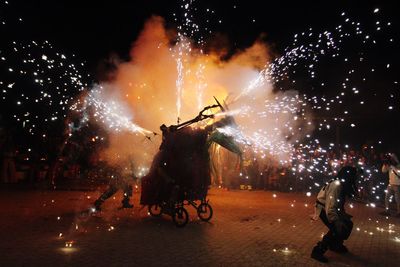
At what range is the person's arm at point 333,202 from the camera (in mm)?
7297

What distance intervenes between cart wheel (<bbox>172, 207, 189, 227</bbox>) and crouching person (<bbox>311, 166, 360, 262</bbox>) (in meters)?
3.32

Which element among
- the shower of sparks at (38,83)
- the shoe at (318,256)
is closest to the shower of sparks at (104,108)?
the shower of sparks at (38,83)

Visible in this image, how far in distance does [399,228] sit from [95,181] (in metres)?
13.3

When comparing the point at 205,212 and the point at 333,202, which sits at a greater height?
the point at 333,202

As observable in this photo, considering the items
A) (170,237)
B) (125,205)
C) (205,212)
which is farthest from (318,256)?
(125,205)

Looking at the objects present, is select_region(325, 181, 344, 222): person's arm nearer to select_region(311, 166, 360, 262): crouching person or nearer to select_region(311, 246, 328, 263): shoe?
select_region(311, 166, 360, 262): crouching person

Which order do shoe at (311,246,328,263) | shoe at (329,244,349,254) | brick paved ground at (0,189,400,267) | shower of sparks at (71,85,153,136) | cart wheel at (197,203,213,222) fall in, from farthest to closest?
shower of sparks at (71,85,153,136) → cart wheel at (197,203,213,222) → shoe at (329,244,349,254) → shoe at (311,246,328,263) → brick paved ground at (0,189,400,267)

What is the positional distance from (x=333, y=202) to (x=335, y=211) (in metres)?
0.16

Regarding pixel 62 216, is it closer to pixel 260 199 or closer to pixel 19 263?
pixel 19 263

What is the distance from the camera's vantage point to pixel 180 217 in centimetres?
977

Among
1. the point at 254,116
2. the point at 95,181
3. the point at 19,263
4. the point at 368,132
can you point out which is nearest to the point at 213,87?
the point at 254,116

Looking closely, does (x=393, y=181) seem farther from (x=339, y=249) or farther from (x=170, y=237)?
(x=170, y=237)

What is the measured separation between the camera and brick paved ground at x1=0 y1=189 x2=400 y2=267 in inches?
267

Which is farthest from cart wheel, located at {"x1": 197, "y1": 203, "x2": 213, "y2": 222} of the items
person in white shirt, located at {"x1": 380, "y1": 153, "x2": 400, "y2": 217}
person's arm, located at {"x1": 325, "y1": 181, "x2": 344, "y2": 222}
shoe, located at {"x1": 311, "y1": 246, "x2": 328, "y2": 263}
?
person in white shirt, located at {"x1": 380, "y1": 153, "x2": 400, "y2": 217}
